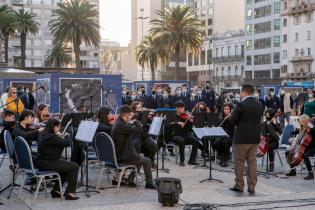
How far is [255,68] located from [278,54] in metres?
6.55

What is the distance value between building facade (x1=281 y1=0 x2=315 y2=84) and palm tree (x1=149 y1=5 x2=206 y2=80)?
3056 cm

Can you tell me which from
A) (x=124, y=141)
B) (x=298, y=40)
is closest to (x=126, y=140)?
(x=124, y=141)

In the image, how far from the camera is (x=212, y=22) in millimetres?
111250

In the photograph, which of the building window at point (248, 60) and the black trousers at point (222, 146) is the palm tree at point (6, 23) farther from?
the black trousers at point (222, 146)

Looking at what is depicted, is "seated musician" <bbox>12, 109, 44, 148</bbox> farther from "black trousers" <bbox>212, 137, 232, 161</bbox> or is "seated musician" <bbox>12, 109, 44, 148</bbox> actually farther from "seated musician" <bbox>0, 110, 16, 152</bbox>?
"black trousers" <bbox>212, 137, 232, 161</bbox>

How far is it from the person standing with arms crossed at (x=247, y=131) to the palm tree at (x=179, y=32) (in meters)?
43.6

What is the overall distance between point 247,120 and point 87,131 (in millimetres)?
2851

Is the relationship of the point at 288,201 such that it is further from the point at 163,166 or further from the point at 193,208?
the point at 163,166

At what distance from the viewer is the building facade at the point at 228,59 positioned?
99.2 metres

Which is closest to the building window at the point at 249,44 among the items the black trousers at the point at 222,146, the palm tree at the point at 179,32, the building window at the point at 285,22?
the building window at the point at 285,22

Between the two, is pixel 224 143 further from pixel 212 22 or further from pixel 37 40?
pixel 212 22

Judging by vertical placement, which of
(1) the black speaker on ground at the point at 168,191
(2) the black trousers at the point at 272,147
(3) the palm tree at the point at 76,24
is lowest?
Answer: (1) the black speaker on ground at the point at 168,191

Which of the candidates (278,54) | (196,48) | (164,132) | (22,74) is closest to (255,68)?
(278,54)


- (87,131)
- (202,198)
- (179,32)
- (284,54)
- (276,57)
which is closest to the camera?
(87,131)
